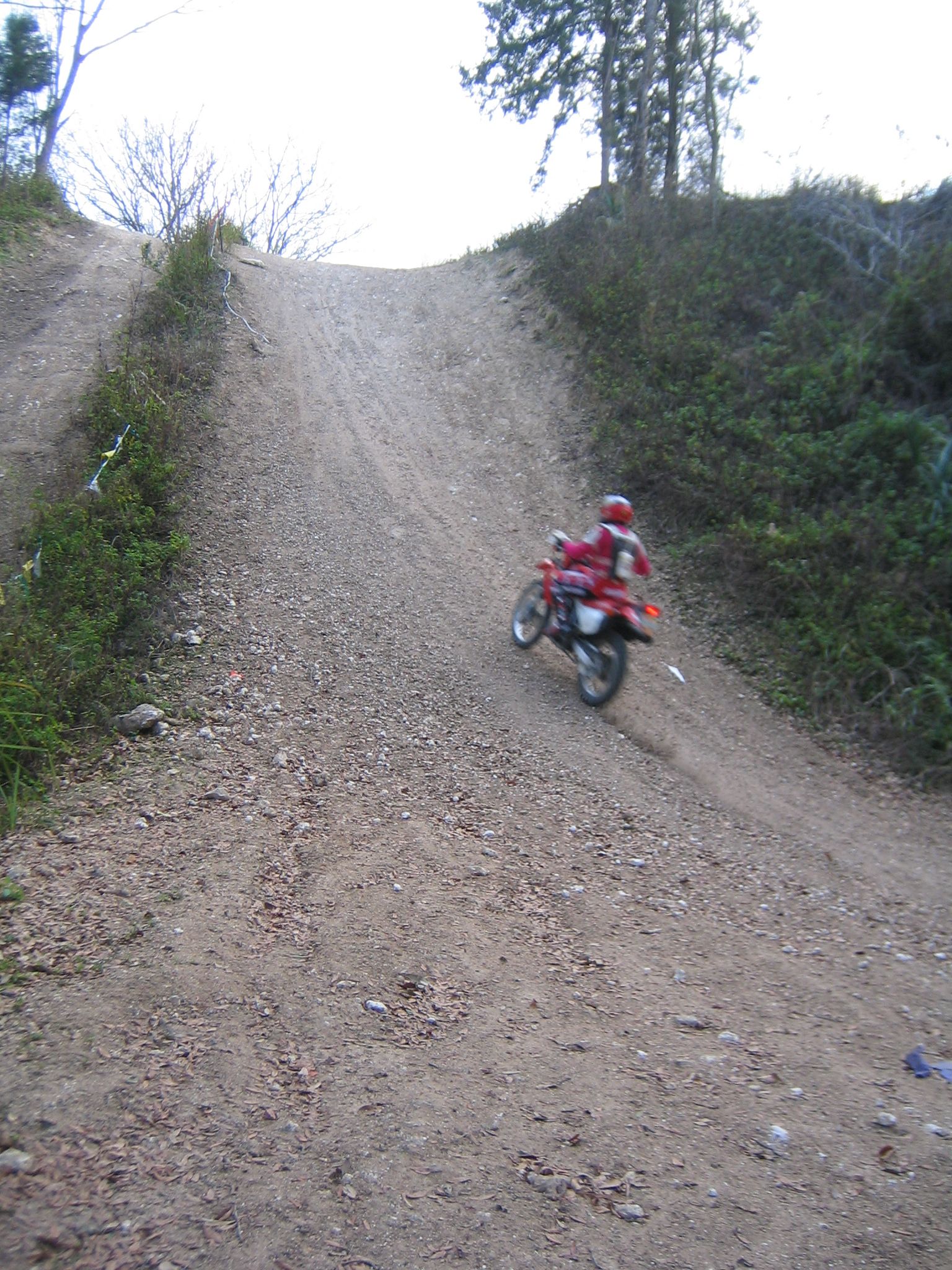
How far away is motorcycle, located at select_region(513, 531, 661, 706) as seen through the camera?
22.1ft

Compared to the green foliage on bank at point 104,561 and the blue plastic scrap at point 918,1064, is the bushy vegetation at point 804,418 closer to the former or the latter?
the blue plastic scrap at point 918,1064

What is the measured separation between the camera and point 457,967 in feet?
13.6

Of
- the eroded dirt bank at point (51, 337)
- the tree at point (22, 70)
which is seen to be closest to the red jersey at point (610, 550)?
the eroded dirt bank at point (51, 337)

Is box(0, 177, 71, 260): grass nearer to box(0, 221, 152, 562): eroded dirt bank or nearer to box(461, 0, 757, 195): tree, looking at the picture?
box(0, 221, 152, 562): eroded dirt bank

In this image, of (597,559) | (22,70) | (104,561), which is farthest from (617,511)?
(22,70)

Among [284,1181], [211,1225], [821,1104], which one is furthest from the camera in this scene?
[821,1104]

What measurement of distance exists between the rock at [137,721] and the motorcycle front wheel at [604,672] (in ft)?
11.2

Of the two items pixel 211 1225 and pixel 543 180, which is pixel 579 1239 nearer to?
pixel 211 1225

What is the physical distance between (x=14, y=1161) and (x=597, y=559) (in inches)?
218

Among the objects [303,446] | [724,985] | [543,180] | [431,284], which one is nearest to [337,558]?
[303,446]

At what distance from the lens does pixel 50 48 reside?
17.9 metres

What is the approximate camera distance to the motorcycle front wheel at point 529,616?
7.79 meters

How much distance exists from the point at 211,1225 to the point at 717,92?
19.9 m

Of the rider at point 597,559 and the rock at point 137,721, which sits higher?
the rider at point 597,559
